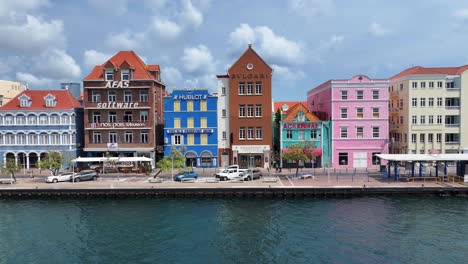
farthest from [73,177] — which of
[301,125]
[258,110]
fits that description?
[301,125]

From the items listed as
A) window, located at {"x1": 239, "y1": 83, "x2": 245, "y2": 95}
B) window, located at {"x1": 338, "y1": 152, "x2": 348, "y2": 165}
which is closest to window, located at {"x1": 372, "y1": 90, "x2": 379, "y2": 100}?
window, located at {"x1": 338, "y1": 152, "x2": 348, "y2": 165}

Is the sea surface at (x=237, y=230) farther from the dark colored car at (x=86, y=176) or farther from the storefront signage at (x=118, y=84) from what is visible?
the storefront signage at (x=118, y=84)

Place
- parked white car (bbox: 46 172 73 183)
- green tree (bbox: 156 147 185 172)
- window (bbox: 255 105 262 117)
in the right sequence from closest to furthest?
parked white car (bbox: 46 172 73 183)
green tree (bbox: 156 147 185 172)
window (bbox: 255 105 262 117)

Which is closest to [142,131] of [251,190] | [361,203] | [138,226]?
[251,190]

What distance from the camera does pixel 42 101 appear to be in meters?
Result: 67.0

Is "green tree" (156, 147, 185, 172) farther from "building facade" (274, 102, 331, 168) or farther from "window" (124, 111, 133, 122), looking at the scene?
"building facade" (274, 102, 331, 168)

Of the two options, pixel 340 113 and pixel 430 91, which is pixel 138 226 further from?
pixel 430 91

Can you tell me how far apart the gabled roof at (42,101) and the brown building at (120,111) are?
3829 millimetres

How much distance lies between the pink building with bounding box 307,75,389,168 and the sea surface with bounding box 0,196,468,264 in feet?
68.3

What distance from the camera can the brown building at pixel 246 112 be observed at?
65062mm

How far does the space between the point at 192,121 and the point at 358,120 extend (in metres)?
29.1

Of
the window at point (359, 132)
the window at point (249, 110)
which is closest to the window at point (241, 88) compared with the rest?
the window at point (249, 110)

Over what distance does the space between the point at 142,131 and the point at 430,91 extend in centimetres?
5116

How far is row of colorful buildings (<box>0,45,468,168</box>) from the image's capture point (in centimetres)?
6525
